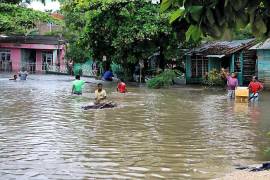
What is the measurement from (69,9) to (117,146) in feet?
79.4

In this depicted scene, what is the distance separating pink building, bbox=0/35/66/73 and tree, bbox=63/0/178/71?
19899 millimetres

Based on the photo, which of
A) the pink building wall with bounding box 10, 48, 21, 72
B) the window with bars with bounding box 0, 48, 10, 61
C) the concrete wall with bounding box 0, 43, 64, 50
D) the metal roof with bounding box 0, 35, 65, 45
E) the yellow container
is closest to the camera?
the yellow container

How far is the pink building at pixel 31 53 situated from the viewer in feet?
182

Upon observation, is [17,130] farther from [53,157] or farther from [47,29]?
[47,29]

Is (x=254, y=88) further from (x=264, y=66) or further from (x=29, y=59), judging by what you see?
(x=29, y=59)

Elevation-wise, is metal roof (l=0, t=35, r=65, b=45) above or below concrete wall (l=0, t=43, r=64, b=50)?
above

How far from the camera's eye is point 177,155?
10.4m

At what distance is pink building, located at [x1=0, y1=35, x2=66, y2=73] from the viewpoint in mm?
55625

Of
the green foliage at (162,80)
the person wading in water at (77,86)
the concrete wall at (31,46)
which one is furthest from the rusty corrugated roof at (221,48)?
the concrete wall at (31,46)

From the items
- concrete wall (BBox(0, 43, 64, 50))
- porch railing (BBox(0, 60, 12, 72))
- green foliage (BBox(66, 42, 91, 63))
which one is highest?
concrete wall (BBox(0, 43, 64, 50))

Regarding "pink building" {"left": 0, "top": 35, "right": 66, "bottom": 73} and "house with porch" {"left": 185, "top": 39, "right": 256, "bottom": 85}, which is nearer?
"house with porch" {"left": 185, "top": 39, "right": 256, "bottom": 85}

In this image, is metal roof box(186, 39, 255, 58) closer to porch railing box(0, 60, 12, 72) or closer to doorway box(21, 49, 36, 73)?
doorway box(21, 49, 36, 73)

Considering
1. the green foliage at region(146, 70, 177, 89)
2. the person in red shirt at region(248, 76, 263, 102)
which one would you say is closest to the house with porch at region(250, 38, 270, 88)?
the green foliage at region(146, 70, 177, 89)

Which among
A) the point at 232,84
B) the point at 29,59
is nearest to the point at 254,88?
the point at 232,84
